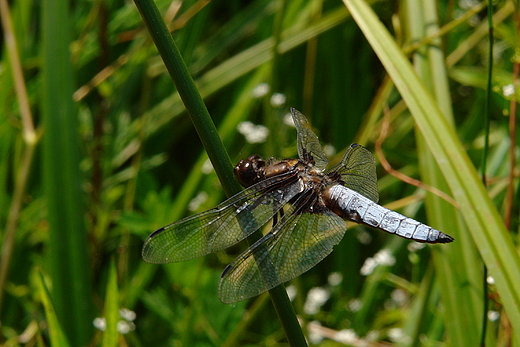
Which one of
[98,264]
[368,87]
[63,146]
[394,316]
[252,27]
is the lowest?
[394,316]

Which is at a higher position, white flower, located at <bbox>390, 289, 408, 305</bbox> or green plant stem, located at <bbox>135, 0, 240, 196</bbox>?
white flower, located at <bbox>390, 289, 408, 305</bbox>

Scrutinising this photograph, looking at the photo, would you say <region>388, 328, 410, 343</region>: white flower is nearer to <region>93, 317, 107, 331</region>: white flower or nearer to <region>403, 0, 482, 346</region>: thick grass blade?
<region>403, 0, 482, 346</region>: thick grass blade

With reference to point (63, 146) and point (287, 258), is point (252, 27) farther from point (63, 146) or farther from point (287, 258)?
point (287, 258)

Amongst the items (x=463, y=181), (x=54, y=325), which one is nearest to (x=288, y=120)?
(x=463, y=181)

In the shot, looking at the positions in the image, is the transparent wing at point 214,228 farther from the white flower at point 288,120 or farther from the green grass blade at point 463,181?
the white flower at point 288,120

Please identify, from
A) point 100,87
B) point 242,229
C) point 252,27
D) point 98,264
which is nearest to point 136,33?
point 100,87

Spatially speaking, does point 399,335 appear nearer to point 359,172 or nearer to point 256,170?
point 359,172

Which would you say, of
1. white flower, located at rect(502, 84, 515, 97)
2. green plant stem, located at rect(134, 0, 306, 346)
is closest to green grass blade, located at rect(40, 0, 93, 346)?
green plant stem, located at rect(134, 0, 306, 346)
